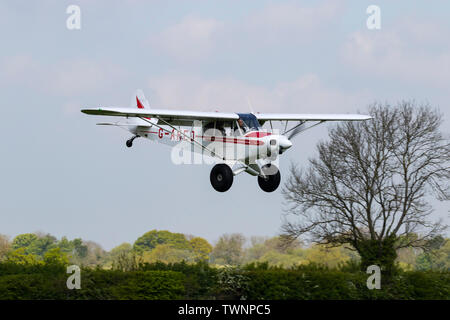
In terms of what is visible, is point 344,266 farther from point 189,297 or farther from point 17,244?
point 17,244

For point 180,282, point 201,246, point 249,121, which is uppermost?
point 249,121

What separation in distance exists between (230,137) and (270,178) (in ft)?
5.57

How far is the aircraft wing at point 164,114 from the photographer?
53.1ft

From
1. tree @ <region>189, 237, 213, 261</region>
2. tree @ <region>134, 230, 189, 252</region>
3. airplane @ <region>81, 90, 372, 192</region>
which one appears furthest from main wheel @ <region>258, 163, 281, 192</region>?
tree @ <region>134, 230, 189, 252</region>

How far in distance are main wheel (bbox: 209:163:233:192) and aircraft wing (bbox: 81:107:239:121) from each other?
1450 millimetres

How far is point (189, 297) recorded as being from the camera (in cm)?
1655

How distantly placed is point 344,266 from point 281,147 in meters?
8.67

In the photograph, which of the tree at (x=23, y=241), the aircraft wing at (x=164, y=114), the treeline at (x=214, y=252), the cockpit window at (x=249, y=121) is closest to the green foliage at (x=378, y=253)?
the treeline at (x=214, y=252)

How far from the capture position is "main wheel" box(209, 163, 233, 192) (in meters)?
17.4

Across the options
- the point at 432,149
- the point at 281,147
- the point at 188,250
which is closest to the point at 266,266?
the point at 281,147

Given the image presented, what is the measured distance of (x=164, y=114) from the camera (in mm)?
17297

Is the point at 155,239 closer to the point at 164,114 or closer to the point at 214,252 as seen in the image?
the point at 214,252

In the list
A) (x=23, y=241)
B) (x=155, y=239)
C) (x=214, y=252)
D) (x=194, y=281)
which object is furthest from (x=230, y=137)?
(x=23, y=241)

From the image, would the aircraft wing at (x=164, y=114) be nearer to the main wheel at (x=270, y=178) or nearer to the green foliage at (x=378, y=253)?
the main wheel at (x=270, y=178)
